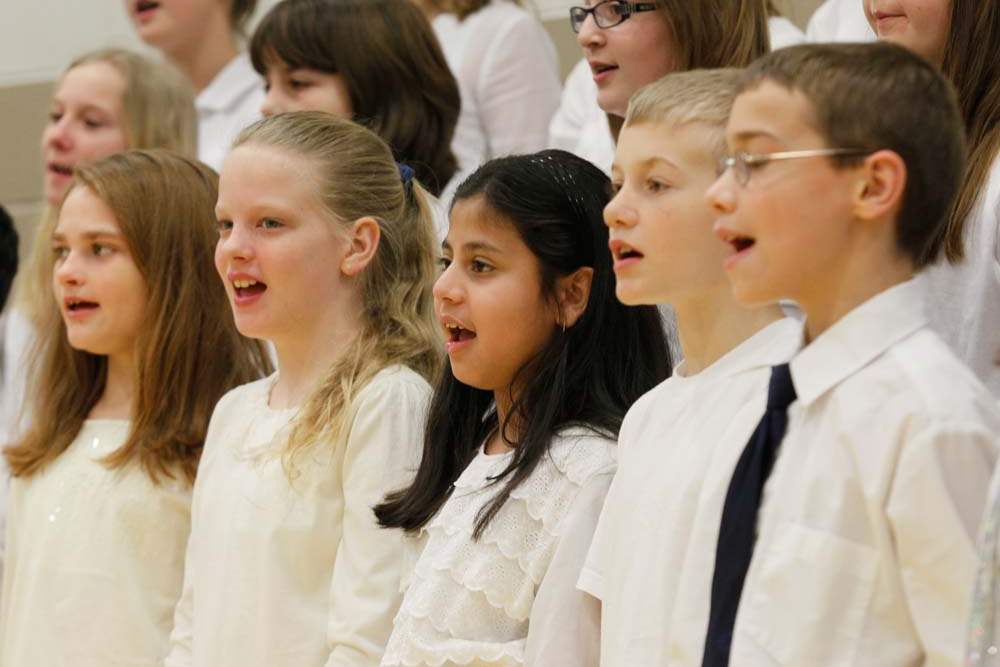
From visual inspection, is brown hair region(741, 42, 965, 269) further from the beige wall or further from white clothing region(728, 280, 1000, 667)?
the beige wall

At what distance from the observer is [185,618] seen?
10.1 feet

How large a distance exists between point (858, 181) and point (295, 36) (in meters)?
2.13

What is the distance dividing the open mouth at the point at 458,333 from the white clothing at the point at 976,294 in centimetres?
69

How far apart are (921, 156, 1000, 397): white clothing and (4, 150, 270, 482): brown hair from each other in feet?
5.01

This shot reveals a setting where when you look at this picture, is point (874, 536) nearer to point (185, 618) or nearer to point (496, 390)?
point (496, 390)

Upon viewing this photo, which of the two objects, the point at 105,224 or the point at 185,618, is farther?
the point at 105,224

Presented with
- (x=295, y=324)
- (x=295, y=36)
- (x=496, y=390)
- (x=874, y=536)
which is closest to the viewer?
(x=874, y=536)

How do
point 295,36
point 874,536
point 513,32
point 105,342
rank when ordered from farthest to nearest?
point 513,32
point 295,36
point 105,342
point 874,536

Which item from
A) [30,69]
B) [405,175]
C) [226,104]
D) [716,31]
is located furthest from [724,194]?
[30,69]

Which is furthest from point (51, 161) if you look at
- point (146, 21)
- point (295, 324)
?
point (295, 324)

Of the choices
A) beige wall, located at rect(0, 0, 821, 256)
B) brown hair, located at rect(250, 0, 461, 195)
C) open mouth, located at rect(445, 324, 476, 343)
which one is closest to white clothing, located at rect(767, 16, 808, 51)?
brown hair, located at rect(250, 0, 461, 195)

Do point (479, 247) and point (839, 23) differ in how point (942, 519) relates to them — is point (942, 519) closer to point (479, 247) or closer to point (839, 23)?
point (479, 247)

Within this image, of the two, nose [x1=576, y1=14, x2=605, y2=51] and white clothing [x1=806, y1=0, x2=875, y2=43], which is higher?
nose [x1=576, y1=14, x2=605, y2=51]

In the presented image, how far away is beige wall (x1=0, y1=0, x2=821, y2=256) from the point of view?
5.86m
